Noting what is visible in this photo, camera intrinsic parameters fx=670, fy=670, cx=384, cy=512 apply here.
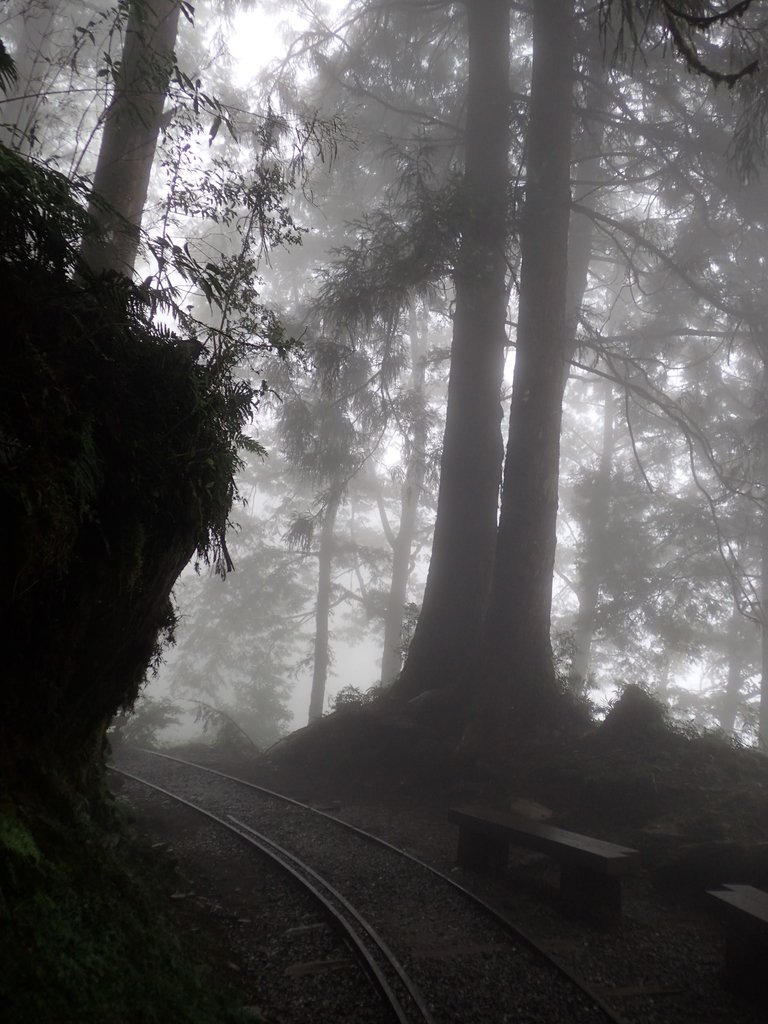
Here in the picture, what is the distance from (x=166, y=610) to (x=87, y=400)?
1.97 m

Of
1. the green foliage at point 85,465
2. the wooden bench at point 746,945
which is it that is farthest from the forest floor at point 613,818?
the green foliage at point 85,465

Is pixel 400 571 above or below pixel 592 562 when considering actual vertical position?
below

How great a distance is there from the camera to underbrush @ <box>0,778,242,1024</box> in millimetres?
2496

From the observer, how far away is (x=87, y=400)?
12.7 feet

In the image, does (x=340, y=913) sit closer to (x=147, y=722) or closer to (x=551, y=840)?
(x=551, y=840)

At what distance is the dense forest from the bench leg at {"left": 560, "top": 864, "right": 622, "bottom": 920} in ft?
11.1

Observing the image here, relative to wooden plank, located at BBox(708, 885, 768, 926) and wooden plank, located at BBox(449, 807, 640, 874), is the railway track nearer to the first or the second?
wooden plank, located at BBox(449, 807, 640, 874)

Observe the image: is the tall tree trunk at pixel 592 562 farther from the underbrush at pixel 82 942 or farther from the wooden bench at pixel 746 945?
the underbrush at pixel 82 942

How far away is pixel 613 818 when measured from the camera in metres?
7.80

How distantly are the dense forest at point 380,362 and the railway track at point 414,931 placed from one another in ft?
7.35

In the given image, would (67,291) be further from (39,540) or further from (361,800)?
(361,800)

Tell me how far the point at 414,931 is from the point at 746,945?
2.42m

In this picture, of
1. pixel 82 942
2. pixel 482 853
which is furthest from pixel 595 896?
pixel 82 942

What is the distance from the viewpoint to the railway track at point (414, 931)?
4285 millimetres
